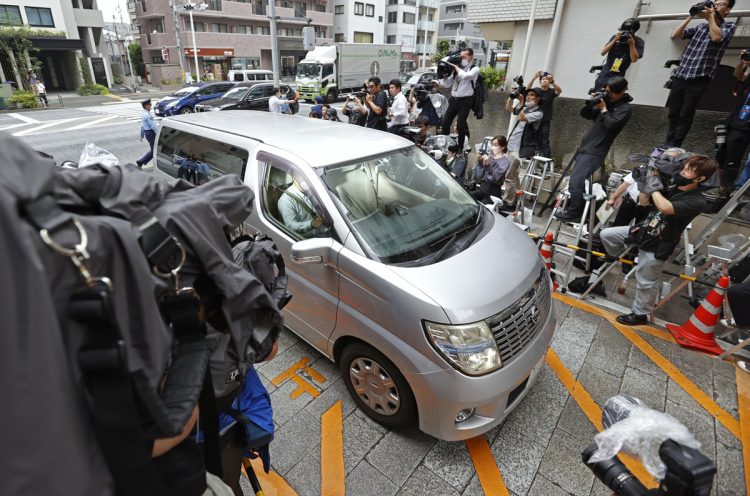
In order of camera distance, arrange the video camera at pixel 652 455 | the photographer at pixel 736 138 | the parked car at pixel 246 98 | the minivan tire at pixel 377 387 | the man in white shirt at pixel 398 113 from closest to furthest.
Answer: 1. the video camera at pixel 652 455
2. the minivan tire at pixel 377 387
3. the photographer at pixel 736 138
4. the man in white shirt at pixel 398 113
5. the parked car at pixel 246 98

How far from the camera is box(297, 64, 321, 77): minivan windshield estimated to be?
2225 centimetres

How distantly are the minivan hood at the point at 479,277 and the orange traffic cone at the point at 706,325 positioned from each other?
1.91 metres

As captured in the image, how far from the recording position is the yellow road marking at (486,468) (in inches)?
90.5

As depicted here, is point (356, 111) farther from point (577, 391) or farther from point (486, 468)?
point (486, 468)

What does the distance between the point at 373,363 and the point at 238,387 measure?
120 centimetres

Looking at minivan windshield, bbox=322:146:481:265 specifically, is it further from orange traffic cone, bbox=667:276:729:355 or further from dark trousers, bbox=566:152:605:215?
dark trousers, bbox=566:152:605:215

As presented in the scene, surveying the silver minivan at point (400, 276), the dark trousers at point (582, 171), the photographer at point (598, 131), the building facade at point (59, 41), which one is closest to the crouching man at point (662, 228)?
the photographer at point (598, 131)

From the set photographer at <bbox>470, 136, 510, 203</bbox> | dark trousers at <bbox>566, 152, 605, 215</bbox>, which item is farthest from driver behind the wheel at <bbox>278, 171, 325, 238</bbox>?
dark trousers at <bbox>566, 152, 605, 215</bbox>

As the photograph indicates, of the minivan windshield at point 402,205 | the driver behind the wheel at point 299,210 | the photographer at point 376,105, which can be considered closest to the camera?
the minivan windshield at point 402,205

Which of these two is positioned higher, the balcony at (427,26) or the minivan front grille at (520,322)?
the balcony at (427,26)

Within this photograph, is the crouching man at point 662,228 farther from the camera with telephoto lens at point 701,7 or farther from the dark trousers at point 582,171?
the camera with telephoto lens at point 701,7

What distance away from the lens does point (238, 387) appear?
4.83 feet

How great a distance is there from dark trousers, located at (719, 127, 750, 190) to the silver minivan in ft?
14.1

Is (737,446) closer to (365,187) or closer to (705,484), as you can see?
(705,484)
